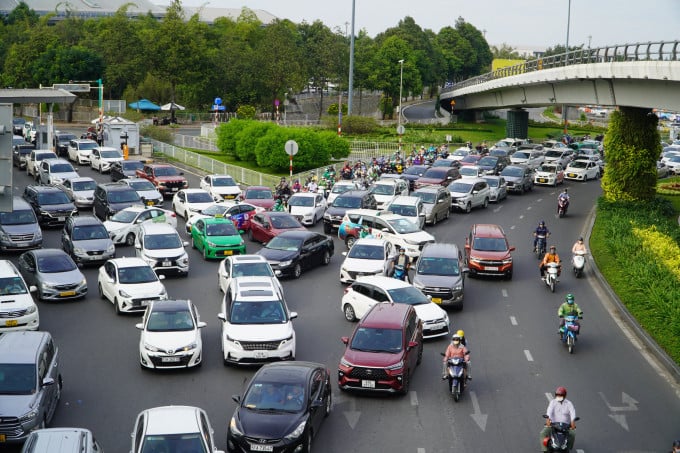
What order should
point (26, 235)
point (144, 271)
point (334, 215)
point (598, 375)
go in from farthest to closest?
point (334, 215), point (26, 235), point (144, 271), point (598, 375)

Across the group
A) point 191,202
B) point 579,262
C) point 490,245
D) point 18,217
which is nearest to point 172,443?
point 490,245

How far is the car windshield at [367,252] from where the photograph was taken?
99.8 feet

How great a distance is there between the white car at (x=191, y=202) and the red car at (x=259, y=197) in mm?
1966

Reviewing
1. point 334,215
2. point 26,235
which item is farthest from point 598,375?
point 26,235

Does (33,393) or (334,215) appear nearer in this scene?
(33,393)

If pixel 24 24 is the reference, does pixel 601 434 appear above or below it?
below

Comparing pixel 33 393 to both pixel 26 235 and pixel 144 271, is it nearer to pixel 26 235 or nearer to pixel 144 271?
pixel 144 271

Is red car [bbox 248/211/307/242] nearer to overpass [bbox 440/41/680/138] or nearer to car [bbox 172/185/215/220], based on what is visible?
car [bbox 172/185/215/220]

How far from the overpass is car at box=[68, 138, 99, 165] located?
95.7ft

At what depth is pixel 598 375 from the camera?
73.4 ft

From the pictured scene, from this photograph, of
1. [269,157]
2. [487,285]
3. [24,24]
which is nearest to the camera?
[487,285]

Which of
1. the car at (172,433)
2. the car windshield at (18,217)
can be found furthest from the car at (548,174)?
the car at (172,433)

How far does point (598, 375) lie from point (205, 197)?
23.3m

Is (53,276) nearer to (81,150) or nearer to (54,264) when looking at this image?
(54,264)
